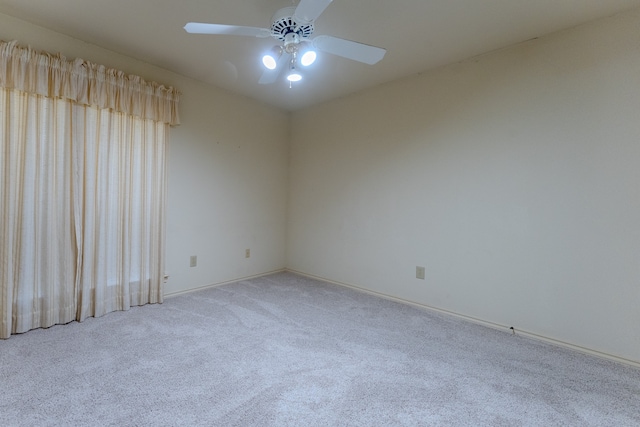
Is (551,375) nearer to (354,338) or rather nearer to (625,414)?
(625,414)

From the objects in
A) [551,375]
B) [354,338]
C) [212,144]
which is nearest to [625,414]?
[551,375]

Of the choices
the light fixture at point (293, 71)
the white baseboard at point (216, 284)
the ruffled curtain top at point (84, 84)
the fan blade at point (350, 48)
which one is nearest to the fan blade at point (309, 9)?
the fan blade at point (350, 48)

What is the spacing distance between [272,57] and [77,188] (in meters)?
1.86

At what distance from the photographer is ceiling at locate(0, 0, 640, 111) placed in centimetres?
189

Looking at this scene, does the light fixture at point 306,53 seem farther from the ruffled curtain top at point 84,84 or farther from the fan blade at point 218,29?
the ruffled curtain top at point 84,84

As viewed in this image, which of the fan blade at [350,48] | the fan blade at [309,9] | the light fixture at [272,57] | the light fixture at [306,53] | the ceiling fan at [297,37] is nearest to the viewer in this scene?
the fan blade at [309,9]

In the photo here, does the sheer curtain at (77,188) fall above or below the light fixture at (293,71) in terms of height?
below

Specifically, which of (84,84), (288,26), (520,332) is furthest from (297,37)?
(520,332)

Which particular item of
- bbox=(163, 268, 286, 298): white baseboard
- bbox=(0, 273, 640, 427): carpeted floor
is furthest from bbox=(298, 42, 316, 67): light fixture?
bbox=(163, 268, 286, 298): white baseboard

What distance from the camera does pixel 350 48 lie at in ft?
5.57

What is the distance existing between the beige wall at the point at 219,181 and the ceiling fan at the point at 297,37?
4.87 feet

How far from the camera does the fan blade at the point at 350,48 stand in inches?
64.3

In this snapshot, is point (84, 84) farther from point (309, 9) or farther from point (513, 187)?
point (513, 187)

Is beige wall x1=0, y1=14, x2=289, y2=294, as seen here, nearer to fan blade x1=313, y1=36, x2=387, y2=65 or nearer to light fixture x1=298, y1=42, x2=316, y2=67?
light fixture x1=298, y1=42, x2=316, y2=67
